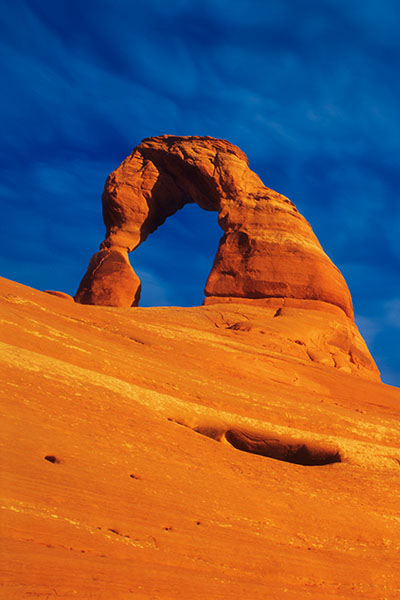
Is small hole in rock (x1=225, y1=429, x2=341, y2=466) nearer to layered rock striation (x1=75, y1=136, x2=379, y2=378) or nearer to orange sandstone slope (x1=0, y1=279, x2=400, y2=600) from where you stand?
orange sandstone slope (x1=0, y1=279, x2=400, y2=600)

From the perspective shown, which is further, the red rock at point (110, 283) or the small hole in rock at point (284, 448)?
the red rock at point (110, 283)

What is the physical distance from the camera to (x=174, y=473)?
5.41m

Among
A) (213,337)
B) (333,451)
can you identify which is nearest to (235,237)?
(213,337)

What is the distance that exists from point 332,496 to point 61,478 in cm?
360

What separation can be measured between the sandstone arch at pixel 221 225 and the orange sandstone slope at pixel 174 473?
10.7m

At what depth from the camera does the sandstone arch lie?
21766mm

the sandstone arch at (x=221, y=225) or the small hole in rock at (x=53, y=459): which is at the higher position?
the sandstone arch at (x=221, y=225)

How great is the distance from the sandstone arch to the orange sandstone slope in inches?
420

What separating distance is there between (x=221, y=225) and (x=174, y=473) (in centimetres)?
2037

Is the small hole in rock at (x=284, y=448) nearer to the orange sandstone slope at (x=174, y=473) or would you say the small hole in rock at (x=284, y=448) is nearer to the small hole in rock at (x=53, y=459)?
the orange sandstone slope at (x=174, y=473)

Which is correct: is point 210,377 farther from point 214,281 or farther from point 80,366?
point 214,281

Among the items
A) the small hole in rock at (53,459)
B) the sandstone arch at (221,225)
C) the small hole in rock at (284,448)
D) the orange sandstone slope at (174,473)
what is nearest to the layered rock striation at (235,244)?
the sandstone arch at (221,225)

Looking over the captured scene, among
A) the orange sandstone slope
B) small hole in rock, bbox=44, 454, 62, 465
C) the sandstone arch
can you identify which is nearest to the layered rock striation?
the sandstone arch

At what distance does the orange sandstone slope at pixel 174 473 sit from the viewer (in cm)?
352
